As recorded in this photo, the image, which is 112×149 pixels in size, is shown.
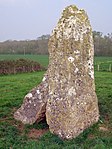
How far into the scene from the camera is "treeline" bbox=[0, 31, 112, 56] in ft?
200

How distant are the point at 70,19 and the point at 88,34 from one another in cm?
67

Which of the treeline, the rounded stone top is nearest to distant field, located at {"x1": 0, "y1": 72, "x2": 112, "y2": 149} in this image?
the rounded stone top

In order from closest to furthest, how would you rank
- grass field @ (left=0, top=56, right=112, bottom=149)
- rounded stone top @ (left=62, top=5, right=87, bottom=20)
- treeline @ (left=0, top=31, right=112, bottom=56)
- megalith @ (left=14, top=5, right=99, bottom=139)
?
grass field @ (left=0, top=56, right=112, bottom=149), megalith @ (left=14, top=5, right=99, bottom=139), rounded stone top @ (left=62, top=5, right=87, bottom=20), treeline @ (left=0, top=31, right=112, bottom=56)

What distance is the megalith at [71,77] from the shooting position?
27.8 ft

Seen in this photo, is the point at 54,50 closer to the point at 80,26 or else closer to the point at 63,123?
the point at 80,26

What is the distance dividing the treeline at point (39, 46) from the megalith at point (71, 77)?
4313 centimetres

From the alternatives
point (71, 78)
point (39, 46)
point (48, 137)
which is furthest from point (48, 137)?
point (39, 46)

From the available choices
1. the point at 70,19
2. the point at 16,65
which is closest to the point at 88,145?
the point at 70,19

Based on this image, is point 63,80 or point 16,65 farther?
point 16,65

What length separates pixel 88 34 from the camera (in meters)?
8.93

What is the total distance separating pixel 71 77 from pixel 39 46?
59.5m

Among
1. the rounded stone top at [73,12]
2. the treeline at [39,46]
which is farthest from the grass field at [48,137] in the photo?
the treeline at [39,46]

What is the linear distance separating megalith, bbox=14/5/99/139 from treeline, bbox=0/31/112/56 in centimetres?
→ 4313

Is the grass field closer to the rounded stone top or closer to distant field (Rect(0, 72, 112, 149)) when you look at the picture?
distant field (Rect(0, 72, 112, 149))
